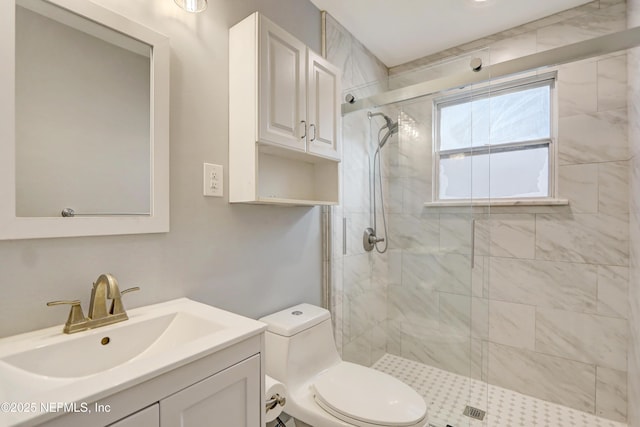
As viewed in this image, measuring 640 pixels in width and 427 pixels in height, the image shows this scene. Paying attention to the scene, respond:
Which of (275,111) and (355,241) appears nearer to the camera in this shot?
(275,111)

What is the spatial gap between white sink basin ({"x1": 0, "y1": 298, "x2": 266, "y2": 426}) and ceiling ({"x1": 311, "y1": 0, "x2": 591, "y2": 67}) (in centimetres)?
192

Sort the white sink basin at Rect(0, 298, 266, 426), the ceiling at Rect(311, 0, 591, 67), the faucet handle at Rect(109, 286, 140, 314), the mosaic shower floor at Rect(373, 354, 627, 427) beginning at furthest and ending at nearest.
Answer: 1. the ceiling at Rect(311, 0, 591, 67)
2. the mosaic shower floor at Rect(373, 354, 627, 427)
3. the faucet handle at Rect(109, 286, 140, 314)
4. the white sink basin at Rect(0, 298, 266, 426)

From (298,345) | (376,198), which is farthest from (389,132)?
(298,345)

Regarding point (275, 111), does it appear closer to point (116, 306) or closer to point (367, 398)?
point (116, 306)

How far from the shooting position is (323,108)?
5.26ft

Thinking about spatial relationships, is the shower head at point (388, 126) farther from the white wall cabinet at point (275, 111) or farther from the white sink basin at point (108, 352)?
the white sink basin at point (108, 352)

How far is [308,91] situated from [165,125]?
0.70 meters

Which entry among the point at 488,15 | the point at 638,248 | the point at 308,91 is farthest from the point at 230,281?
the point at 488,15

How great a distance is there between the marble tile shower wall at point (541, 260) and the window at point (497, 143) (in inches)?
3.5

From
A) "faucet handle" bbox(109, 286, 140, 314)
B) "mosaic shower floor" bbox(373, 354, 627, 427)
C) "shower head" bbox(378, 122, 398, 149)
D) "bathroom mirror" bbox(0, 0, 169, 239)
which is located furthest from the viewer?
"shower head" bbox(378, 122, 398, 149)

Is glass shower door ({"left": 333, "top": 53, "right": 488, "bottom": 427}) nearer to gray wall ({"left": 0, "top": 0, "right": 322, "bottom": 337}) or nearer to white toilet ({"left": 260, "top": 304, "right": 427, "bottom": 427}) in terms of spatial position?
white toilet ({"left": 260, "top": 304, "right": 427, "bottom": 427})

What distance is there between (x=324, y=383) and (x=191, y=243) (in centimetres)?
90

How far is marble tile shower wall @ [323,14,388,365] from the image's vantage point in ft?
6.68

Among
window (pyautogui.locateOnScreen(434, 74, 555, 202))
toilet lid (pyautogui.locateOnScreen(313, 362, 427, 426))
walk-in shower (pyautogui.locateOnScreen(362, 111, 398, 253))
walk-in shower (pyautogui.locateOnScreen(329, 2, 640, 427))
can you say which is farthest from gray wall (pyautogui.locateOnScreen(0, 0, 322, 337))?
window (pyautogui.locateOnScreen(434, 74, 555, 202))
